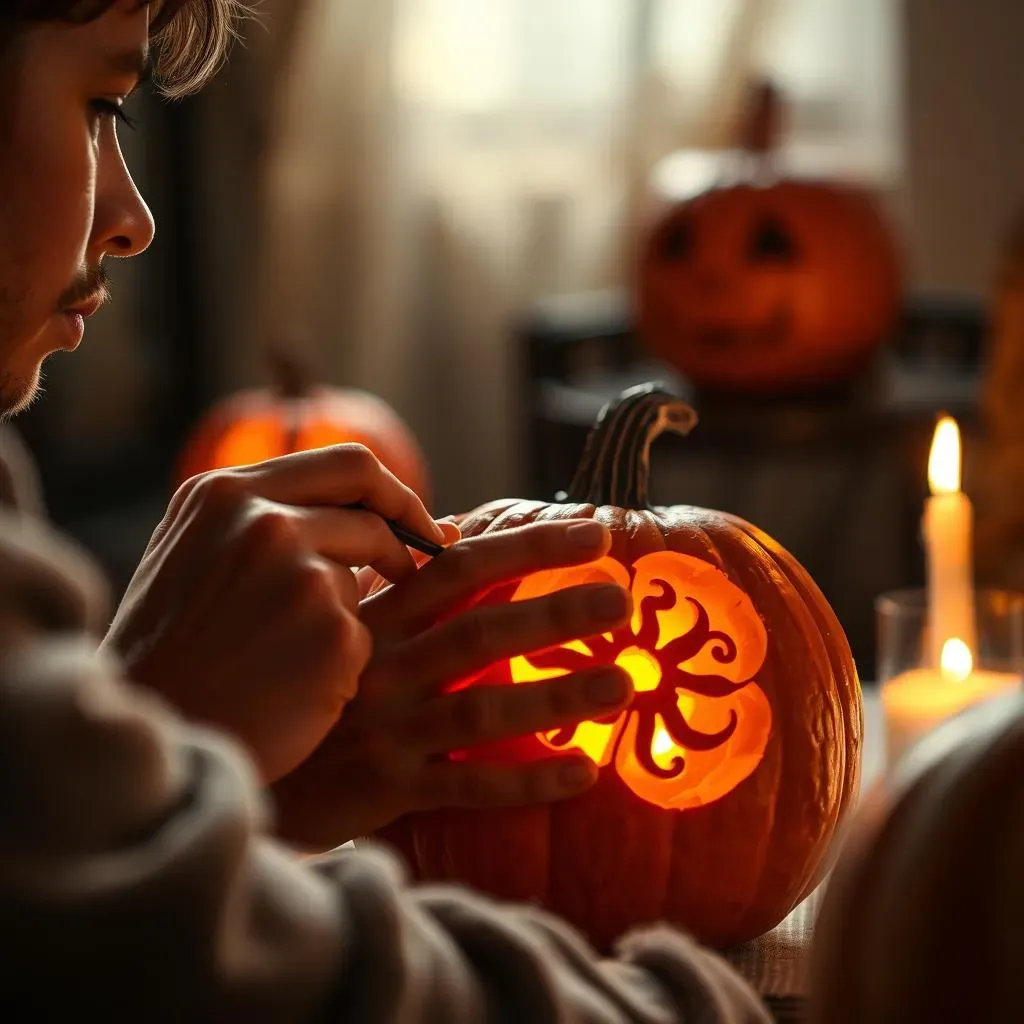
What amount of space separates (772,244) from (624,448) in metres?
1.30

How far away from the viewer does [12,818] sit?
44 cm

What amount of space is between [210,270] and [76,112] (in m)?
2.29

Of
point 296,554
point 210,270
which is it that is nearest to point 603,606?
point 296,554

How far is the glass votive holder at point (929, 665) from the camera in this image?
940 mm

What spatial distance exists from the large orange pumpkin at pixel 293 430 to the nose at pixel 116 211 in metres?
0.99

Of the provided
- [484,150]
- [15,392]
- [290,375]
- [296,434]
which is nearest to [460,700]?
[15,392]

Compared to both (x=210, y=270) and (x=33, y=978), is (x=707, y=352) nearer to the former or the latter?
(x=210, y=270)

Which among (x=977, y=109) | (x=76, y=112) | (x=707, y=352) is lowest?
(x=707, y=352)

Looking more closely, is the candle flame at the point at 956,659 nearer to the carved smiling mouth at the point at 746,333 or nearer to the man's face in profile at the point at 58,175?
the man's face in profile at the point at 58,175

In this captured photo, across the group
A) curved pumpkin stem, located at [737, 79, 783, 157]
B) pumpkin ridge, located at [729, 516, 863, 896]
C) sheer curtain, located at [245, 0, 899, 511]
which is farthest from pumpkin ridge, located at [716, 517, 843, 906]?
sheer curtain, located at [245, 0, 899, 511]

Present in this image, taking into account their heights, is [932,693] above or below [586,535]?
below

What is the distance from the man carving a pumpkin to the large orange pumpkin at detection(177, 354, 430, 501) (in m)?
0.90

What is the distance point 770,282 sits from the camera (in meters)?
2.04

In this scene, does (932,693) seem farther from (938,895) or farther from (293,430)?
(293,430)
